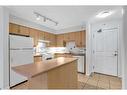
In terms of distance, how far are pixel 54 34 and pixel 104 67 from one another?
3.18 meters

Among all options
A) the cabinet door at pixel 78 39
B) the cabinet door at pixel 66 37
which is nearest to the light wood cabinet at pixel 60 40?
the cabinet door at pixel 66 37

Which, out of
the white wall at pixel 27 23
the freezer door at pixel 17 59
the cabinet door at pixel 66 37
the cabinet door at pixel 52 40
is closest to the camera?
the freezer door at pixel 17 59

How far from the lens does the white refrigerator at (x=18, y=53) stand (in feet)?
9.27

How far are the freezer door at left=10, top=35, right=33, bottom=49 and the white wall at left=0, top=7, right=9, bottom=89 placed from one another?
22 cm

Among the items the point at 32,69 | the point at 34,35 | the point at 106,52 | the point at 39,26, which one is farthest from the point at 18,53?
the point at 106,52

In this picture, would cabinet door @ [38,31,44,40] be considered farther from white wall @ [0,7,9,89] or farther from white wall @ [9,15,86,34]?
white wall @ [0,7,9,89]

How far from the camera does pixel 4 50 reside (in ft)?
8.31

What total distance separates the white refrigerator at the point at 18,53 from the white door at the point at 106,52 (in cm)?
287

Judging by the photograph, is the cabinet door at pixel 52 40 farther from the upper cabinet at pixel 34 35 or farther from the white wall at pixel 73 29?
the upper cabinet at pixel 34 35

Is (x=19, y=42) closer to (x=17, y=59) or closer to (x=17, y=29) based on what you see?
(x=17, y=59)

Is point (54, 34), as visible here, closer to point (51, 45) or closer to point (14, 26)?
point (51, 45)

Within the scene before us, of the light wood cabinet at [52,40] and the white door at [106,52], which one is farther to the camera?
the light wood cabinet at [52,40]

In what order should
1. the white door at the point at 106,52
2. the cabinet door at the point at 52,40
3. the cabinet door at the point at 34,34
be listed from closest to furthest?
the white door at the point at 106,52 < the cabinet door at the point at 34,34 < the cabinet door at the point at 52,40
